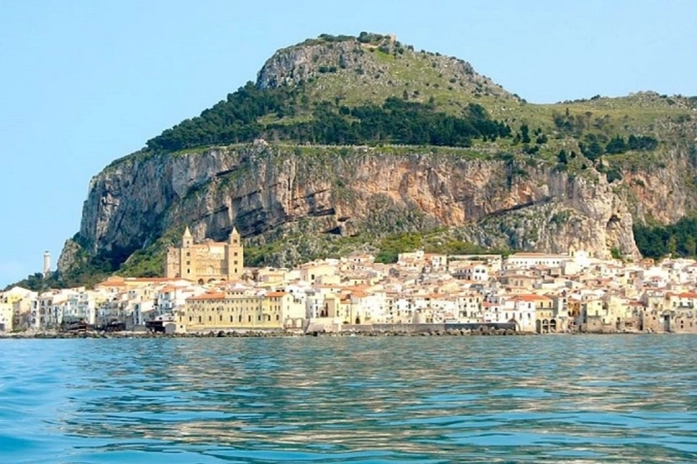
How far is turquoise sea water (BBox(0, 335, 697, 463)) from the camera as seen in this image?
813 inches

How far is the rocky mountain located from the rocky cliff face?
0.17 metres

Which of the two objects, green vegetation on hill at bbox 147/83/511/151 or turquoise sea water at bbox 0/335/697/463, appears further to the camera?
green vegetation on hill at bbox 147/83/511/151

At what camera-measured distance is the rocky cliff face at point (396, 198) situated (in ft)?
499

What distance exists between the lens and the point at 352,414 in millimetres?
26672

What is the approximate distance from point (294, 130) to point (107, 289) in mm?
44921

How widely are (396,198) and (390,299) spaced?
45034 millimetres

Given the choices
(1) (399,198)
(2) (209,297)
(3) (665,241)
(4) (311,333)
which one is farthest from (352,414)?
(3) (665,241)

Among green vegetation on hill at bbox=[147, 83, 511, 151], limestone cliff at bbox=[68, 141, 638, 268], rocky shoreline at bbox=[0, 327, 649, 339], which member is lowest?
rocky shoreline at bbox=[0, 327, 649, 339]

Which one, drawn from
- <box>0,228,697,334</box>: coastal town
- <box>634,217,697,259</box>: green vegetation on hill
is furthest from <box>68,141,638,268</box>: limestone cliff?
<box>0,228,697,334</box>: coastal town

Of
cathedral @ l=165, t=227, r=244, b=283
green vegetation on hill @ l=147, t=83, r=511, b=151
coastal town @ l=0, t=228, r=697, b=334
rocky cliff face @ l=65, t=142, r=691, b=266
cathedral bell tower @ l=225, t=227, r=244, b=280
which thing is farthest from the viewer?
green vegetation on hill @ l=147, t=83, r=511, b=151

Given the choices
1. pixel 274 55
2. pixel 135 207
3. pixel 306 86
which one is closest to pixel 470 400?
pixel 135 207

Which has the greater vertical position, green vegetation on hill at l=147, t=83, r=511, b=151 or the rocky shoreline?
green vegetation on hill at l=147, t=83, r=511, b=151

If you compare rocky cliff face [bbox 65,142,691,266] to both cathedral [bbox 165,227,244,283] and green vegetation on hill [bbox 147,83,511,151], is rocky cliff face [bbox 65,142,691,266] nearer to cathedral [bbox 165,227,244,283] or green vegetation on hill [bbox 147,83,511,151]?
green vegetation on hill [bbox 147,83,511,151]

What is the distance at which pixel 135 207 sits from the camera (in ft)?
568
